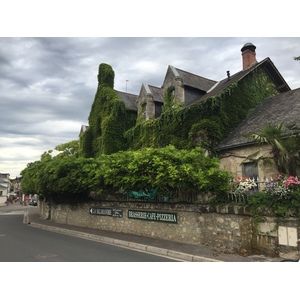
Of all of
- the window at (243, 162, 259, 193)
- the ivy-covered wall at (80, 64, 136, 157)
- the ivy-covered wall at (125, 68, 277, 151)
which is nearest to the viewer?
the window at (243, 162, 259, 193)

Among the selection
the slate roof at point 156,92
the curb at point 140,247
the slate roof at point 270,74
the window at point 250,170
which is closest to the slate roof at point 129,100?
the slate roof at point 156,92

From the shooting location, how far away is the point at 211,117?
610 inches

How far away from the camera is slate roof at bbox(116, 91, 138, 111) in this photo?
81.1ft

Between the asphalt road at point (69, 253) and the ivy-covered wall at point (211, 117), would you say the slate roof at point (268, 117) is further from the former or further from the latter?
the asphalt road at point (69, 253)

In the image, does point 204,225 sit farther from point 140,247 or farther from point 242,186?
point 140,247

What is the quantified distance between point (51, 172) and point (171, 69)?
35.6 feet

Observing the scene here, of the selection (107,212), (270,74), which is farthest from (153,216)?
(270,74)

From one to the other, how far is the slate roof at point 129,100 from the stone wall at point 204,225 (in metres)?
12.2

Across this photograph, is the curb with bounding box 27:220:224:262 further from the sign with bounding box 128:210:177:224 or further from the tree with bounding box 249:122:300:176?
the tree with bounding box 249:122:300:176

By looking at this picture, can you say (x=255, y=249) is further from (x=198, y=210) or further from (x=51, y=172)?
(x=51, y=172)

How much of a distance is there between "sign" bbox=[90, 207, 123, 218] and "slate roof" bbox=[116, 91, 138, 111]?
1168cm

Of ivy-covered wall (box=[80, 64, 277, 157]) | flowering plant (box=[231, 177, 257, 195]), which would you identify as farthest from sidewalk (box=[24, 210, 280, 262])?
ivy-covered wall (box=[80, 64, 277, 157])

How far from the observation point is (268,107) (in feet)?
54.3

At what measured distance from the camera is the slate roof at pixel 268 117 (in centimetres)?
1387
